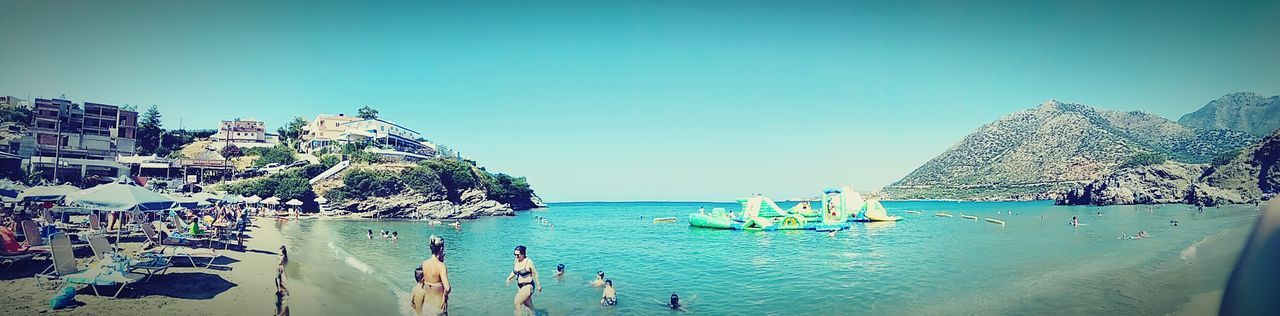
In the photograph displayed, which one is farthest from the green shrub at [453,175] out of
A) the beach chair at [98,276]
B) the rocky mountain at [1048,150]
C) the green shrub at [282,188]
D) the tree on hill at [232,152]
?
the rocky mountain at [1048,150]

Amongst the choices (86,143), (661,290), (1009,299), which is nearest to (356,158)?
(86,143)

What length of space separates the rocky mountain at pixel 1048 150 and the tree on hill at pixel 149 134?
134 m

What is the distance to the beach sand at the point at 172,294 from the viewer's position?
9.44 metres

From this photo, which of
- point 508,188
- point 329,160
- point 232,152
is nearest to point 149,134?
point 232,152

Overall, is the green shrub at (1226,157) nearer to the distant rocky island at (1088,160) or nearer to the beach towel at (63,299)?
the distant rocky island at (1088,160)

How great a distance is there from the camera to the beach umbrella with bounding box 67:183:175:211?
13781mm

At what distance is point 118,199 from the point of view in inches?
562

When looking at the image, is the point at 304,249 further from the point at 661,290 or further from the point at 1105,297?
the point at 1105,297

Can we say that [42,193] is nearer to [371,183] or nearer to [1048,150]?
[371,183]

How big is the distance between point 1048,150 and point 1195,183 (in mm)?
56624

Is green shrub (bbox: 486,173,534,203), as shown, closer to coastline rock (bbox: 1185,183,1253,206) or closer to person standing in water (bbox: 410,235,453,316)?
person standing in water (bbox: 410,235,453,316)

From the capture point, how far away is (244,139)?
240 ft

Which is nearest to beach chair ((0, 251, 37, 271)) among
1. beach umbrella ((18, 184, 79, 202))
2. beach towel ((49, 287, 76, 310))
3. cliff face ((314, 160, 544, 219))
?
beach towel ((49, 287, 76, 310))

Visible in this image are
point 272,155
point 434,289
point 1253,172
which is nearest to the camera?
point 434,289
